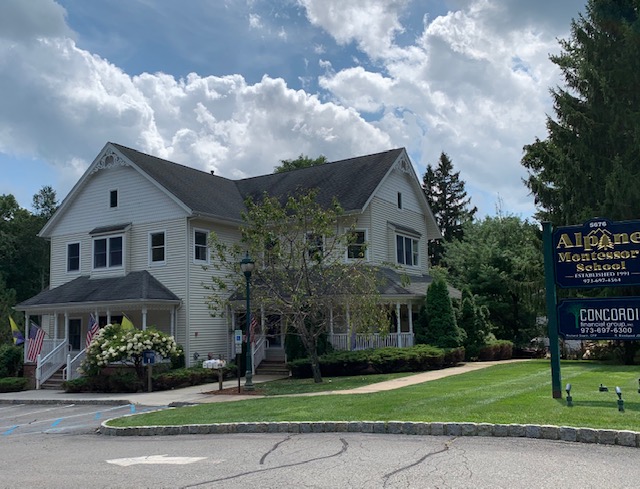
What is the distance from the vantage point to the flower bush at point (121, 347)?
22.1m

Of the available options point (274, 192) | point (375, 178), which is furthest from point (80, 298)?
point (375, 178)

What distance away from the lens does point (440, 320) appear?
1015 inches

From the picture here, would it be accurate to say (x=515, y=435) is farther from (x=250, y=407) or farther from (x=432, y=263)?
(x=432, y=263)

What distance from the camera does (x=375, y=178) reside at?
29.2 meters

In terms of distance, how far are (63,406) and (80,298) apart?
775 cm

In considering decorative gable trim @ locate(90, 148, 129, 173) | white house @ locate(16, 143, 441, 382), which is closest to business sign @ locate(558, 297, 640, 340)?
white house @ locate(16, 143, 441, 382)

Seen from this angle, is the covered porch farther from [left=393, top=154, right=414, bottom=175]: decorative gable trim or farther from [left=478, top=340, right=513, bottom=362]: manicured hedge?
[left=478, top=340, right=513, bottom=362]: manicured hedge

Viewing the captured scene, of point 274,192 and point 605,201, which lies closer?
point 605,201

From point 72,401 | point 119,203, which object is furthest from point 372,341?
point 119,203

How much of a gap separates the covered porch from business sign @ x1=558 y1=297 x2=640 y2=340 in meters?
17.4

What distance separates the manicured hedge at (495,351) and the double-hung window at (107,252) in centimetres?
1724

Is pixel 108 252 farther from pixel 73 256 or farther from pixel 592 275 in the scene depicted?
pixel 592 275

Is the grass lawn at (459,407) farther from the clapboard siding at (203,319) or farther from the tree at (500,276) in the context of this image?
the tree at (500,276)

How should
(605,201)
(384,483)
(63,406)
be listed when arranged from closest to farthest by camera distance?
(384,483) → (63,406) → (605,201)
